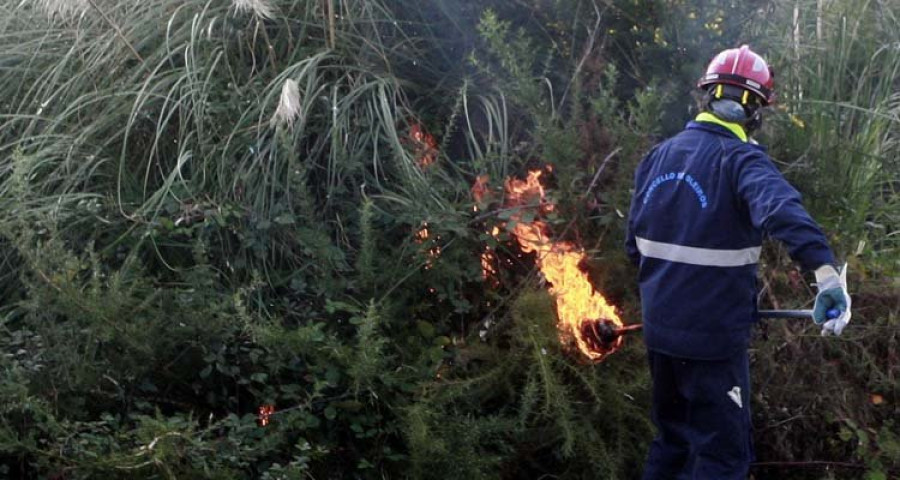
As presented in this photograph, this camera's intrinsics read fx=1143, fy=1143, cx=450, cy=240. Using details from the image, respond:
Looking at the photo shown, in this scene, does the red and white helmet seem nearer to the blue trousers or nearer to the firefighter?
the firefighter

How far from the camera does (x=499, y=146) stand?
5.84 metres

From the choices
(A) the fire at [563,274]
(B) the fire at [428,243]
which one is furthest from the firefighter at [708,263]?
(B) the fire at [428,243]

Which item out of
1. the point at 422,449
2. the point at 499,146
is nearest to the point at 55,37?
the point at 499,146

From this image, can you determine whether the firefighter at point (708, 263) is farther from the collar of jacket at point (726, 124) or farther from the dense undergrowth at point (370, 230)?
the dense undergrowth at point (370, 230)

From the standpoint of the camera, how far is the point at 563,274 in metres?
5.18

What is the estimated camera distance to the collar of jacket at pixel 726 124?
451 centimetres

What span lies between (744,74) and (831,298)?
1017 mm

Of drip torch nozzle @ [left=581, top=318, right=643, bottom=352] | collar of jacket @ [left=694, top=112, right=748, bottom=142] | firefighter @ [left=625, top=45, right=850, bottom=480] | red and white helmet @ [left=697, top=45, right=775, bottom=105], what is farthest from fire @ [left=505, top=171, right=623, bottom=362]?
red and white helmet @ [left=697, top=45, right=775, bottom=105]

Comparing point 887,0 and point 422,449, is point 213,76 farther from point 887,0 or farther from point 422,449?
point 887,0

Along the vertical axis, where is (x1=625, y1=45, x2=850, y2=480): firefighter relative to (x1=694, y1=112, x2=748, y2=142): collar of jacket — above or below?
below

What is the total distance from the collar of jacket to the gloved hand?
0.72 m

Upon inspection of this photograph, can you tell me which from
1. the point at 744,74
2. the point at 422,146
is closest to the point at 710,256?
the point at 744,74

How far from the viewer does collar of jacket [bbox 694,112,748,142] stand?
4508mm

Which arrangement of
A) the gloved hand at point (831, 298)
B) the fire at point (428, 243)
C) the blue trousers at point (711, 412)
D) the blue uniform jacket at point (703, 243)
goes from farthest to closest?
the fire at point (428, 243) → the blue trousers at point (711, 412) → the blue uniform jacket at point (703, 243) → the gloved hand at point (831, 298)
